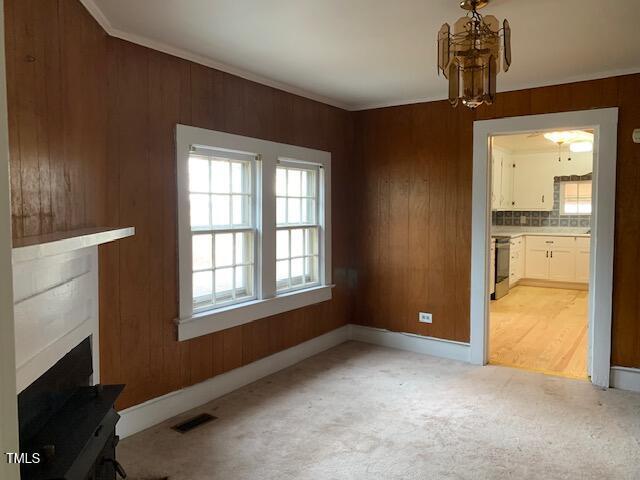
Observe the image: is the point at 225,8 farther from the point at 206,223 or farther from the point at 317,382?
the point at 317,382

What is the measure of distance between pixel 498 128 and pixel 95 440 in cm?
388

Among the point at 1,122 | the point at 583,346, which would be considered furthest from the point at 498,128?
the point at 1,122

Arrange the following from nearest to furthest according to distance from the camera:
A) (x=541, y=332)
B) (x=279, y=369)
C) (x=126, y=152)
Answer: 1. (x=126, y=152)
2. (x=279, y=369)
3. (x=541, y=332)

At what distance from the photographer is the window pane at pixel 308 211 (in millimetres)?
4684

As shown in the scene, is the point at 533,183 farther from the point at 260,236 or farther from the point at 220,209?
the point at 220,209

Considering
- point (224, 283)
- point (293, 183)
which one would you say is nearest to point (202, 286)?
point (224, 283)

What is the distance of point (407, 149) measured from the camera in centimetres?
483

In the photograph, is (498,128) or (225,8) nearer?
(225,8)

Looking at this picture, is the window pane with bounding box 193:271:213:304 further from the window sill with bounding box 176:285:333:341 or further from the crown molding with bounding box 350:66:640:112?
the crown molding with bounding box 350:66:640:112

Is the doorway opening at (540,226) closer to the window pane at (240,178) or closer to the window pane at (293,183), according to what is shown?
the window pane at (293,183)

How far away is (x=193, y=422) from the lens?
324 cm

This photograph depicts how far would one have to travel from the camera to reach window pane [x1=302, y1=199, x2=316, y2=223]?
15.4 ft

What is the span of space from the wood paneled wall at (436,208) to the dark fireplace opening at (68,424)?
3.25 m

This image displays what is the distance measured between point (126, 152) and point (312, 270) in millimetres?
2308
